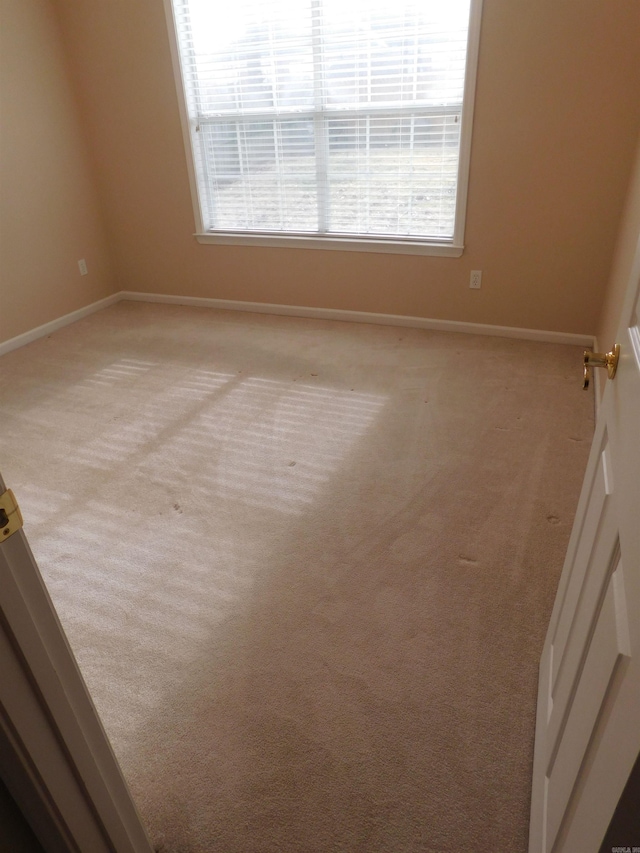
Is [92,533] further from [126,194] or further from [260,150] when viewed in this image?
[126,194]

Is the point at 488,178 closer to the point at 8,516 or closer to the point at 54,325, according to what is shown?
the point at 54,325

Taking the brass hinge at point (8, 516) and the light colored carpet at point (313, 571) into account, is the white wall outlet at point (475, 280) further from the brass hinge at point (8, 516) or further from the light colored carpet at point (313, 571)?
the brass hinge at point (8, 516)

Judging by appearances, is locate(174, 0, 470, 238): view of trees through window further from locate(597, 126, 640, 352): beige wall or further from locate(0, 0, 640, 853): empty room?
locate(597, 126, 640, 352): beige wall

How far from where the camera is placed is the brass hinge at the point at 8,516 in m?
0.62

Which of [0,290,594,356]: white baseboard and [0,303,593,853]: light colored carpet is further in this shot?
[0,290,594,356]: white baseboard

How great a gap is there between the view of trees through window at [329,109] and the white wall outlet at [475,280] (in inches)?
12.5

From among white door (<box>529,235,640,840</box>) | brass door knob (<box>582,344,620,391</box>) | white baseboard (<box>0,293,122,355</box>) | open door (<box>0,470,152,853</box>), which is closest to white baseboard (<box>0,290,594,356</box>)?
white baseboard (<box>0,293,122,355</box>)

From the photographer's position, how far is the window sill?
3387mm

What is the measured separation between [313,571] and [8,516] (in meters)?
1.31

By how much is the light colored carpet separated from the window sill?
640 mm

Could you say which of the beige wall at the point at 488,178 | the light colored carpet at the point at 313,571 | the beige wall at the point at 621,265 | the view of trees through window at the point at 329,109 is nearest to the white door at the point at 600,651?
the light colored carpet at the point at 313,571

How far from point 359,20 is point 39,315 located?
8.93ft

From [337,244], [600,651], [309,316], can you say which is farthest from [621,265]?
[600,651]

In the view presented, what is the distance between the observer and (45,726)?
0.72 m
